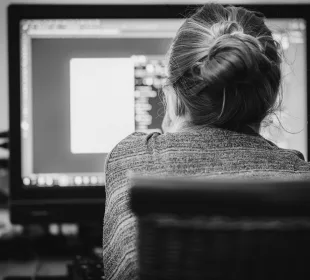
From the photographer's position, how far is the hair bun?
1.95 ft

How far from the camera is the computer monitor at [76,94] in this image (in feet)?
3.45

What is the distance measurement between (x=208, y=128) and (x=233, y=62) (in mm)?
109

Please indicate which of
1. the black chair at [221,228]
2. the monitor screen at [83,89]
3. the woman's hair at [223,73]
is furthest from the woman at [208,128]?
the monitor screen at [83,89]

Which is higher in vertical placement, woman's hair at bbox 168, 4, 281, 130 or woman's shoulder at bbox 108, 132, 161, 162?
woman's hair at bbox 168, 4, 281, 130

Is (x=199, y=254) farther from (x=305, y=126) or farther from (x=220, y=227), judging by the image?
(x=305, y=126)

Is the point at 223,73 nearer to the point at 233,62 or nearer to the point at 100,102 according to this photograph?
the point at 233,62

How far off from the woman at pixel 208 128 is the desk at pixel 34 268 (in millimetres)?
434

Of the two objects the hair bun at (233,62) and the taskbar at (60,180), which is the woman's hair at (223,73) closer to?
the hair bun at (233,62)

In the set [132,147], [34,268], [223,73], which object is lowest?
[34,268]

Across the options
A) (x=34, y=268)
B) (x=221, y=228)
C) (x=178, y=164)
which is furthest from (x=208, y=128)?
(x=34, y=268)

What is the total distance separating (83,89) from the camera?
1.07m

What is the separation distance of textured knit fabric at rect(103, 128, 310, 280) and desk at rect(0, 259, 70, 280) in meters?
0.43

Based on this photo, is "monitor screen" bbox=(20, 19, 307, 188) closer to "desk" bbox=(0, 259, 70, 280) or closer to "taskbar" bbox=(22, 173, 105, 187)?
"taskbar" bbox=(22, 173, 105, 187)

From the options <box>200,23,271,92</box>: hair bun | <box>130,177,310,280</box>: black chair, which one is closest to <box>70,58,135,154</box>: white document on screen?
<box>200,23,271,92</box>: hair bun
